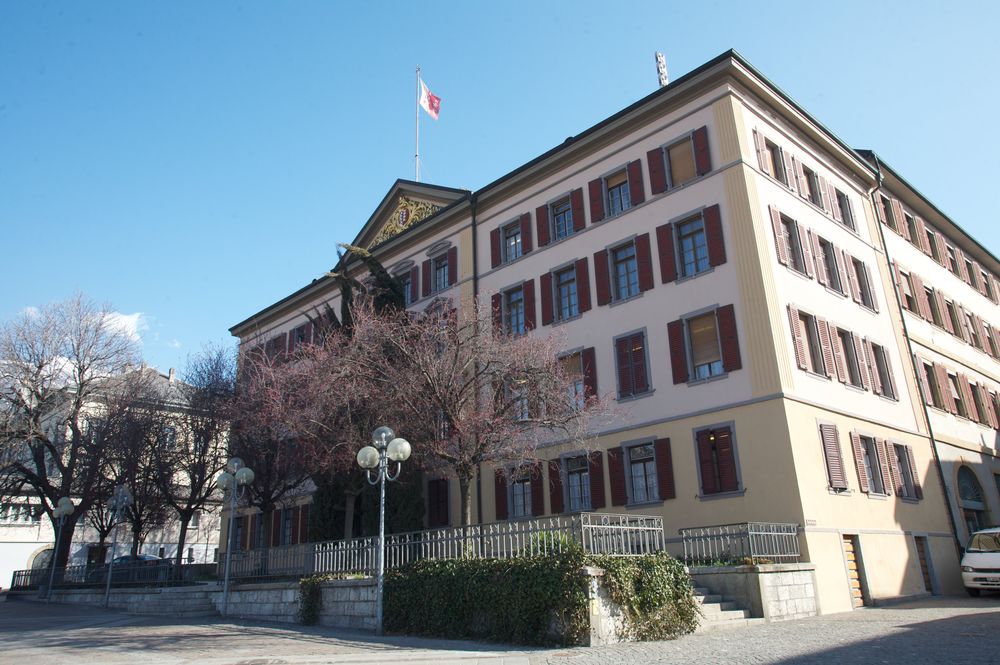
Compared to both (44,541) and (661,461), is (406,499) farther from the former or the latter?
(44,541)

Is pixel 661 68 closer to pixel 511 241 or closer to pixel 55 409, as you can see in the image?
pixel 511 241

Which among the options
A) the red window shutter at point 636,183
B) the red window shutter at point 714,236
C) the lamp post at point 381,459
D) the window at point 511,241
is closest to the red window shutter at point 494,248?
the window at point 511,241

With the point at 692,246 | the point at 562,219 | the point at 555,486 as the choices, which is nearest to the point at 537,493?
the point at 555,486

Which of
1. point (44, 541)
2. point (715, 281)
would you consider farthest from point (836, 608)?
point (44, 541)

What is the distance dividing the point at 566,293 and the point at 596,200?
318cm

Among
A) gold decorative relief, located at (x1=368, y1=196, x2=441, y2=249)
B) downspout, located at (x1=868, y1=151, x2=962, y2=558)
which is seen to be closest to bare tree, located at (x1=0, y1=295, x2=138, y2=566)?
gold decorative relief, located at (x1=368, y1=196, x2=441, y2=249)

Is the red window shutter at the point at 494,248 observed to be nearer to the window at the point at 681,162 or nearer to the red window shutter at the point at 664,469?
the window at the point at 681,162

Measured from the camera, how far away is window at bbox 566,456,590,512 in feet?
73.4

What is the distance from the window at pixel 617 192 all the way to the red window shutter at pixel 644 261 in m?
1.55

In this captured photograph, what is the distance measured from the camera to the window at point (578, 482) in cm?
2238

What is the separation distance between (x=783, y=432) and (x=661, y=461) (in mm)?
3444

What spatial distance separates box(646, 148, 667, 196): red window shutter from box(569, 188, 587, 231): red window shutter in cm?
277

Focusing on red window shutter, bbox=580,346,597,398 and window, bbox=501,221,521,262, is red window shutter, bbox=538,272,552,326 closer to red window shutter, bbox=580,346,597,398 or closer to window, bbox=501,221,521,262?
window, bbox=501,221,521,262

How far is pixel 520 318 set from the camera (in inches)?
1049
